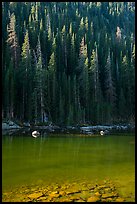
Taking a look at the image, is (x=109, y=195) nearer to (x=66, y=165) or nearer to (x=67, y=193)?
(x=67, y=193)

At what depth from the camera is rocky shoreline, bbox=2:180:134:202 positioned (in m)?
Answer: 14.8

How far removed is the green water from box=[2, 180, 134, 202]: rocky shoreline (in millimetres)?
720

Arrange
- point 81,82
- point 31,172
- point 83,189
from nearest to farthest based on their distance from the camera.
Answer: point 83,189, point 31,172, point 81,82

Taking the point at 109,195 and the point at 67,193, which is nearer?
the point at 109,195

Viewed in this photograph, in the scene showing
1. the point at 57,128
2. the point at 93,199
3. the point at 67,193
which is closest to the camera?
the point at 93,199

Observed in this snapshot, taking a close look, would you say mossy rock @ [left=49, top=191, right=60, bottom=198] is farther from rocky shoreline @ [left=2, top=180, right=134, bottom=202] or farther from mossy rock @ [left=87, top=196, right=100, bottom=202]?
mossy rock @ [left=87, top=196, right=100, bottom=202]

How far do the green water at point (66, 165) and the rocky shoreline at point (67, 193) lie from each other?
720 millimetres

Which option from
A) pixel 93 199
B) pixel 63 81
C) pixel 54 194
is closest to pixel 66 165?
pixel 54 194

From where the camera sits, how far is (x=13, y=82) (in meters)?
61.1

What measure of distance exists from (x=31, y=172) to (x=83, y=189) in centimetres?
508

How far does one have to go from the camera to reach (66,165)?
2331 centimetres

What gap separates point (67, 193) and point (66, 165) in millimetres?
7572

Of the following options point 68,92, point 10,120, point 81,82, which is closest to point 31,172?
point 10,120

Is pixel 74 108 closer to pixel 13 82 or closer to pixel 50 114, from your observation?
pixel 50 114
